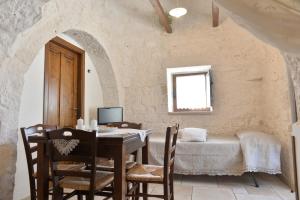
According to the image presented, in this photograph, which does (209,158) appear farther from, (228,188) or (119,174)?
(119,174)

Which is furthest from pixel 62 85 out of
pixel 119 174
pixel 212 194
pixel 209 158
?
pixel 212 194

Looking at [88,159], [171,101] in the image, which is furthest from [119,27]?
[88,159]

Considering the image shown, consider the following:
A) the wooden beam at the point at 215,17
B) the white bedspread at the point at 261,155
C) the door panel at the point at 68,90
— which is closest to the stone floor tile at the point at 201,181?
the white bedspread at the point at 261,155

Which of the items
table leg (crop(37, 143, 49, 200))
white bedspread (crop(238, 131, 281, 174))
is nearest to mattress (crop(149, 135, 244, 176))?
white bedspread (crop(238, 131, 281, 174))

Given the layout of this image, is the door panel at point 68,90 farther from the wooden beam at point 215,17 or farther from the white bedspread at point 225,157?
the wooden beam at point 215,17

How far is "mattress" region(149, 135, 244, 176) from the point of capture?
289 centimetres

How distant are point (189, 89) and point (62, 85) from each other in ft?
7.64

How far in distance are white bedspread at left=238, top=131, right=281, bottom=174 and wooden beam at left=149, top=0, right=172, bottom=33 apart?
2.52 metres

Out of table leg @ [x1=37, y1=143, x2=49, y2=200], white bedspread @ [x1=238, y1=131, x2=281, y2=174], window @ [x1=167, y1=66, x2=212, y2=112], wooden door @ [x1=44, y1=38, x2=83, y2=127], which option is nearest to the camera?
table leg @ [x1=37, y1=143, x2=49, y2=200]

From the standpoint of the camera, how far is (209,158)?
2.98m

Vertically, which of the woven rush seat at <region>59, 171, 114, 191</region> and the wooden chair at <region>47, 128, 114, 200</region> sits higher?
the wooden chair at <region>47, 128, 114, 200</region>

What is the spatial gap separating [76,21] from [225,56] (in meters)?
2.66

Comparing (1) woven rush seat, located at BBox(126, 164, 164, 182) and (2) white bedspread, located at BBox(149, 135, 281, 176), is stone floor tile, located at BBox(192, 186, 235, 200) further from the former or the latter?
(1) woven rush seat, located at BBox(126, 164, 164, 182)

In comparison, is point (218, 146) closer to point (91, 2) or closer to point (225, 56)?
point (225, 56)
